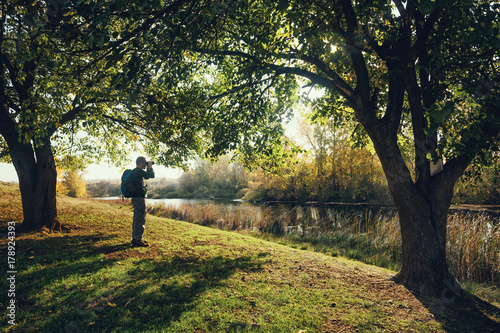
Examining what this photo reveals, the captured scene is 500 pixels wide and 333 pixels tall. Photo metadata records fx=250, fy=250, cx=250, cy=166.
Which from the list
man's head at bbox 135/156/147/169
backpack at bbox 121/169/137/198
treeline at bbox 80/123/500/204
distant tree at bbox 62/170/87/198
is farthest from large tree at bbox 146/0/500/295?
distant tree at bbox 62/170/87/198

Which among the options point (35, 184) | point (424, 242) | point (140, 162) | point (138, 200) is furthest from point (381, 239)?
point (35, 184)

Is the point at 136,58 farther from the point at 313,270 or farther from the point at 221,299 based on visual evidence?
the point at 313,270

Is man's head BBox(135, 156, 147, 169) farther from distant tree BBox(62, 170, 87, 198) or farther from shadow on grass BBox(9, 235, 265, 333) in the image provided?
distant tree BBox(62, 170, 87, 198)

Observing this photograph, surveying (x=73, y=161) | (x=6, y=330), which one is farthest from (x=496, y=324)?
(x=73, y=161)

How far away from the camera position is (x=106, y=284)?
440 centimetres

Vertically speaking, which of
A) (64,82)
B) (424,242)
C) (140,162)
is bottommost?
(424,242)

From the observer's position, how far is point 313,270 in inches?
240

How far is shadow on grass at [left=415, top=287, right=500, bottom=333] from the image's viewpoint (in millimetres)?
4031

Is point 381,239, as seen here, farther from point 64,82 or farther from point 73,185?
point 73,185

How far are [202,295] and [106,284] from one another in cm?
171

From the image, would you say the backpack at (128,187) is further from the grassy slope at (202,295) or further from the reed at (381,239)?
the reed at (381,239)

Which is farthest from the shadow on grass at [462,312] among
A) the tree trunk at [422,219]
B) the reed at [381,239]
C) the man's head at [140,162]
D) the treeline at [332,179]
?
the treeline at [332,179]

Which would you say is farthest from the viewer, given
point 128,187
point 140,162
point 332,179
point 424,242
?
point 332,179

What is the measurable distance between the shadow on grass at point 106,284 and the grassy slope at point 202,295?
0.6 inches
